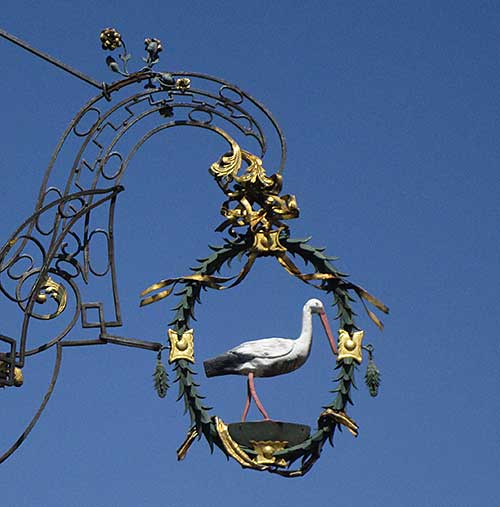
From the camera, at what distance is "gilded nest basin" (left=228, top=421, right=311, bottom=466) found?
11.8 m

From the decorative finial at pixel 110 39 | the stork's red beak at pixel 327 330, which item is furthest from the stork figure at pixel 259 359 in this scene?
the decorative finial at pixel 110 39

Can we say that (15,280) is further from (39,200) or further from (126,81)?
(126,81)

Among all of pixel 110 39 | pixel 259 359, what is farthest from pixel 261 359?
pixel 110 39

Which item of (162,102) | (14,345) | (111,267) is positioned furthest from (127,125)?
(14,345)

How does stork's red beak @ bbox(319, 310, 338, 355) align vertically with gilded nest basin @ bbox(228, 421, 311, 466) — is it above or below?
above

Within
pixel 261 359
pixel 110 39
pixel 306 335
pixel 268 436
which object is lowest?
pixel 268 436

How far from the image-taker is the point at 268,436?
11.8 meters

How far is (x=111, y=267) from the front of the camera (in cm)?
1218

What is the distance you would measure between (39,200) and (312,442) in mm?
2696

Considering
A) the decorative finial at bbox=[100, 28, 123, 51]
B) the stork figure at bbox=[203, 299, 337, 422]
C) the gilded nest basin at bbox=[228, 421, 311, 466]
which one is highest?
the decorative finial at bbox=[100, 28, 123, 51]

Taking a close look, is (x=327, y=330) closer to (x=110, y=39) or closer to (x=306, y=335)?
(x=306, y=335)

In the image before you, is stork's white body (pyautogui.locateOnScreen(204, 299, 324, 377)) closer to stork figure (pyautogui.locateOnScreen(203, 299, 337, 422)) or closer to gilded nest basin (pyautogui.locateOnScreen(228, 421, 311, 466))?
stork figure (pyautogui.locateOnScreen(203, 299, 337, 422))

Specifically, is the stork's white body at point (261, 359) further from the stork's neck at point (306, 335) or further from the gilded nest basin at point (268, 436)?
the gilded nest basin at point (268, 436)

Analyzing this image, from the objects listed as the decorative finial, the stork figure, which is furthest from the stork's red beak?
the decorative finial
